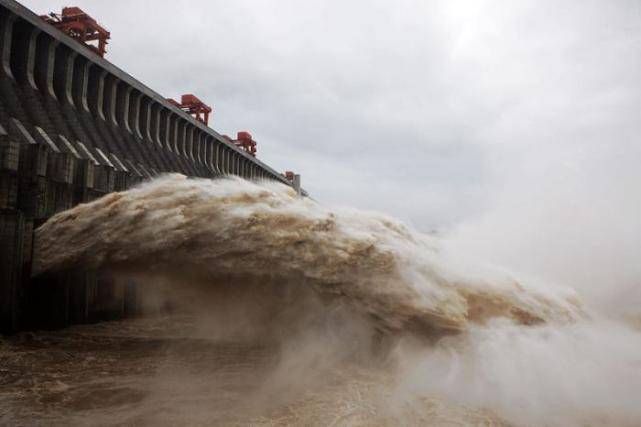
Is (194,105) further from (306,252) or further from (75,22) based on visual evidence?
(306,252)

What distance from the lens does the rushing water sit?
4.73 m

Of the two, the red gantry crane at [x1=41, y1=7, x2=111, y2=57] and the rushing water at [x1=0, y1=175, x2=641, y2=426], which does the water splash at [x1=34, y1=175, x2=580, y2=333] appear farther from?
the red gantry crane at [x1=41, y1=7, x2=111, y2=57]

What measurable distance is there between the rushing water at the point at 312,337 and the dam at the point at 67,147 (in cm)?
151

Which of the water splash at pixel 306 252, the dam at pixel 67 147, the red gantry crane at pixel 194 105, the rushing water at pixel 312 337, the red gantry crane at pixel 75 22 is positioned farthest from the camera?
the red gantry crane at pixel 194 105

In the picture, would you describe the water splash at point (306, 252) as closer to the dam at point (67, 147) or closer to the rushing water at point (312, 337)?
the rushing water at point (312, 337)

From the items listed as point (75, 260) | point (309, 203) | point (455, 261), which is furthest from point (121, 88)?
point (455, 261)

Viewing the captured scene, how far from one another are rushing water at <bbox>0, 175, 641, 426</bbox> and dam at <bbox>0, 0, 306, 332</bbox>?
4.97 ft

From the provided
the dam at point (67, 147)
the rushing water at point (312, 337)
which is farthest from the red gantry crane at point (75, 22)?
the rushing water at point (312, 337)

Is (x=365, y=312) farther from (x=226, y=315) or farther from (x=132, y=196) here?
→ (x=132, y=196)

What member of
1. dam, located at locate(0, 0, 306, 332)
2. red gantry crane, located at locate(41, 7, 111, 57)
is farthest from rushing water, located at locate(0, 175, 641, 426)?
red gantry crane, located at locate(41, 7, 111, 57)

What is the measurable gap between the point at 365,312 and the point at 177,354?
126 inches

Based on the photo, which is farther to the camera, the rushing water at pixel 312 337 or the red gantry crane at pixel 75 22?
the red gantry crane at pixel 75 22

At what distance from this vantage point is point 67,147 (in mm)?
16484

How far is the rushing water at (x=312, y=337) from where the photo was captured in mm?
4730
